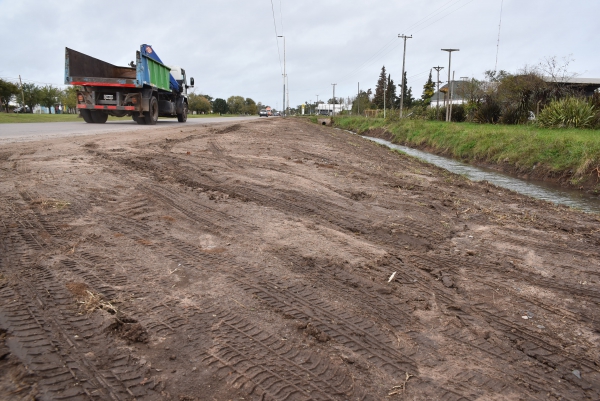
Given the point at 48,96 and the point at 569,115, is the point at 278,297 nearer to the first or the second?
the point at 569,115

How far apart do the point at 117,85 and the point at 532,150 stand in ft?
51.7

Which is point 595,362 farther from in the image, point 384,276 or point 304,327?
point 304,327

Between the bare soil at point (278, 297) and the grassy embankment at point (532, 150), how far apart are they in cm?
683

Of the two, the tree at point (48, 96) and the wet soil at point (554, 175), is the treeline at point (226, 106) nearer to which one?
the tree at point (48, 96)

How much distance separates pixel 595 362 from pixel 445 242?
1.98 metres

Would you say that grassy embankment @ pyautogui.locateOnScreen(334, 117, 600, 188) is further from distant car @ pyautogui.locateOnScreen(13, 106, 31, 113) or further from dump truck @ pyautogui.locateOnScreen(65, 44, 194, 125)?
distant car @ pyautogui.locateOnScreen(13, 106, 31, 113)

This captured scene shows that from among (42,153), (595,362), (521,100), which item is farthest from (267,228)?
(521,100)

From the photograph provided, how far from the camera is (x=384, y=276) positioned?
330 centimetres

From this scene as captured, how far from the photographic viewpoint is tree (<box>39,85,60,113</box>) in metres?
66.4

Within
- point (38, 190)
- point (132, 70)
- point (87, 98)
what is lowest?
point (38, 190)

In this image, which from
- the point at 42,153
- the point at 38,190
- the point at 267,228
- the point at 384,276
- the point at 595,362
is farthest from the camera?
the point at 42,153

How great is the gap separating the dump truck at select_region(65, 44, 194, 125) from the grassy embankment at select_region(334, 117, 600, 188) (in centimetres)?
1357

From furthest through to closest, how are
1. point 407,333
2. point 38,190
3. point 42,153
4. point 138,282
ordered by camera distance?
1. point 42,153
2. point 38,190
3. point 138,282
4. point 407,333

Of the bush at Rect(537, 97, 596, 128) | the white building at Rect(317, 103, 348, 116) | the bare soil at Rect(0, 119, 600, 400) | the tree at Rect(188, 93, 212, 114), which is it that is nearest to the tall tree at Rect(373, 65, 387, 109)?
the white building at Rect(317, 103, 348, 116)
